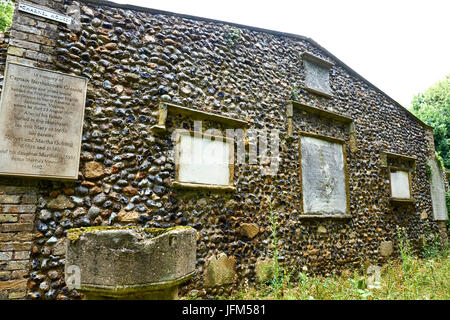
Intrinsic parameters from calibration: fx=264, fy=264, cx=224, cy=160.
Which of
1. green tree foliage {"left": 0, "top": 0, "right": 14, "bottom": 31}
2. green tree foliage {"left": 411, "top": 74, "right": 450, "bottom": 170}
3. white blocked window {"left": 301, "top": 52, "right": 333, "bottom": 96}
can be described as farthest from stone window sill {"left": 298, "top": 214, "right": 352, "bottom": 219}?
green tree foliage {"left": 0, "top": 0, "right": 14, "bottom": 31}

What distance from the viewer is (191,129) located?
4.71 metres

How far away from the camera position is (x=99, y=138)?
388cm

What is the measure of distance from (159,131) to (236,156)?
1.61m

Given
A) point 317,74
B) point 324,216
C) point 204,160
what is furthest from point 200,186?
point 317,74

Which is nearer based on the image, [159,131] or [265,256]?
[159,131]

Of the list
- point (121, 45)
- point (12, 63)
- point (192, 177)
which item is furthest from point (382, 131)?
point (12, 63)

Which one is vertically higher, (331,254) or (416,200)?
(416,200)

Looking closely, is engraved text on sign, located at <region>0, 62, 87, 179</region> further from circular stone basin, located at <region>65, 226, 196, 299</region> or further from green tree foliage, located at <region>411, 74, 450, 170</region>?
green tree foliage, located at <region>411, 74, 450, 170</region>

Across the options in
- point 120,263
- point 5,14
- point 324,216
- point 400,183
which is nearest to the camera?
point 120,263

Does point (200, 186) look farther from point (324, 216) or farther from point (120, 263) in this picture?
point (324, 216)

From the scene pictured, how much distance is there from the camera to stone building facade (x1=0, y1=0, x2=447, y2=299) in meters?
3.43

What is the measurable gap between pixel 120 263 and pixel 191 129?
9.69 ft
